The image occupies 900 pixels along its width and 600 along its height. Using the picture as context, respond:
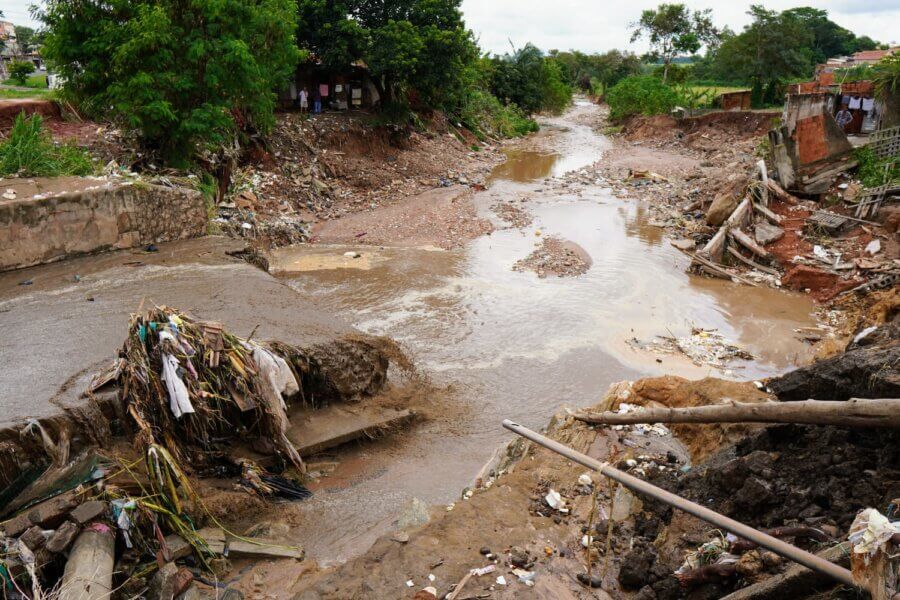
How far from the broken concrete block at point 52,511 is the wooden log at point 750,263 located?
12634 mm

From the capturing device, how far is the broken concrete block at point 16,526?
377 centimetres

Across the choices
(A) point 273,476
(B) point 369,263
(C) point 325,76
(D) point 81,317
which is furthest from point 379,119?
(A) point 273,476

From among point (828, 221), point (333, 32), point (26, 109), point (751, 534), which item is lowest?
point (751, 534)

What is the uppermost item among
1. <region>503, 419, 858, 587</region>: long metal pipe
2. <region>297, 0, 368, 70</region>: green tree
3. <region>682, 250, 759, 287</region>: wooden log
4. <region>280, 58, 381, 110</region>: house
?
<region>297, 0, 368, 70</region>: green tree

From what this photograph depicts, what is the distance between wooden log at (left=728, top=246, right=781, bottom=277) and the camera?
1259 cm

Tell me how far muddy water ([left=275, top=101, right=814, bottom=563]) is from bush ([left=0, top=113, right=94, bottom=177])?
398 cm

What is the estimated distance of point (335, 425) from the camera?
615cm

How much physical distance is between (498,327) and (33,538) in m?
7.49

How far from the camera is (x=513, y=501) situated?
15.4 ft

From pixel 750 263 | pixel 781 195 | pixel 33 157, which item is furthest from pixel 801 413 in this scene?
pixel 781 195

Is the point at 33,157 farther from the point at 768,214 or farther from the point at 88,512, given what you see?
the point at 768,214

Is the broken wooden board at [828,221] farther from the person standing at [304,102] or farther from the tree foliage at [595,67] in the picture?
the tree foliage at [595,67]

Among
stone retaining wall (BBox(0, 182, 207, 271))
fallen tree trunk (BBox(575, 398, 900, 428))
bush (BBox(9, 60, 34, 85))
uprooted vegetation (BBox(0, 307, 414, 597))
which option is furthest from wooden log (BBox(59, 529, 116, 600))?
bush (BBox(9, 60, 34, 85))

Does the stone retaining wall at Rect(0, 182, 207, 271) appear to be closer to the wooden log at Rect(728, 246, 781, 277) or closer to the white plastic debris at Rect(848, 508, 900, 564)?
the white plastic debris at Rect(848, 508, 900, 564)
